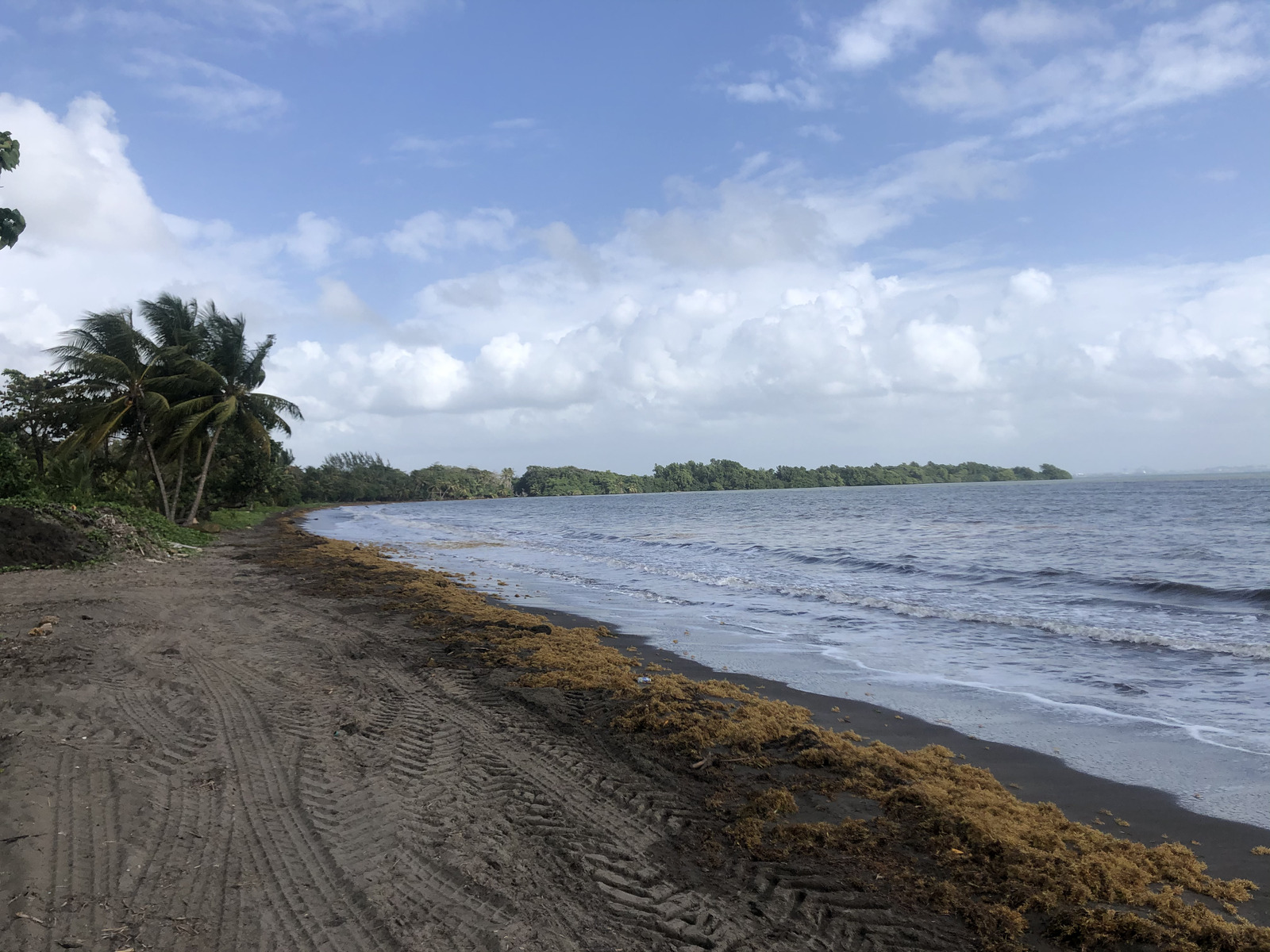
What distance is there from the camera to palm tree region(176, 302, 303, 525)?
26.0 metres

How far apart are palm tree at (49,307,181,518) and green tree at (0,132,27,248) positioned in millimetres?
22643

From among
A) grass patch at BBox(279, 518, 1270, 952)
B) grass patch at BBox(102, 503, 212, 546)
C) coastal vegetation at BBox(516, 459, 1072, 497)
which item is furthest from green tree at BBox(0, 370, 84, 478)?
coastal vegetation at BBox(516, 459, 1072, 497)

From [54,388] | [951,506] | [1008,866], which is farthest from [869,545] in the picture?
[951,506]

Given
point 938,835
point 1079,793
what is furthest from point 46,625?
point 1079,793

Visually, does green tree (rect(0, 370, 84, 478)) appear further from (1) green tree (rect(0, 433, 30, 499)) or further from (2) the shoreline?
(2) the shoreline

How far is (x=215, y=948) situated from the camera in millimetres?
3018

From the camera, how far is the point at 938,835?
4.32 meters

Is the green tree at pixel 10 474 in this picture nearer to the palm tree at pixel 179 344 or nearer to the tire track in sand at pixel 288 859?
the palm tree at pixel 179 344

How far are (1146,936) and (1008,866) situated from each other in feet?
2.22

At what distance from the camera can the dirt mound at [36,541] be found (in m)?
14.0

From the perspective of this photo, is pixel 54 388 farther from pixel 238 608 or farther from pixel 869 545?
pixel 869 545

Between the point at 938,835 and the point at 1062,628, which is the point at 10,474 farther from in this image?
the point at 1062,628

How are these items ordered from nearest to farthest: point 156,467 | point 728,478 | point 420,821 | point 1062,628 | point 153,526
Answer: point 420,821, point 1062,628, point 153,526, point 156,467, point 728,478

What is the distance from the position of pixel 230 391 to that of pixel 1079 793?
30009 mm
